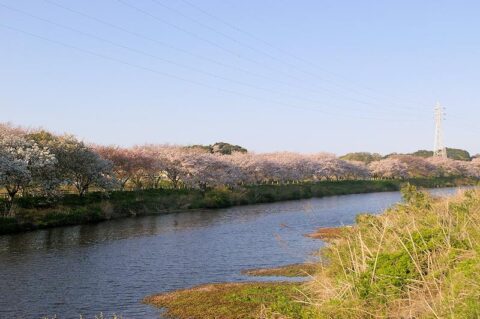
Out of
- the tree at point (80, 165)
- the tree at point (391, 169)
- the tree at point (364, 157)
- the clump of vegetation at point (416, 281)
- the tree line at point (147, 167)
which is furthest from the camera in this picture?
the tree at point (364, 157)

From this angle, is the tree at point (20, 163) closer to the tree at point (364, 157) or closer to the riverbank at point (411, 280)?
the riverbank at point (411, 280)

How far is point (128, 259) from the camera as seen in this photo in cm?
3111

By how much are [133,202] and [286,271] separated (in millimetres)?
39522

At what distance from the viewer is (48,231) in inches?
1750

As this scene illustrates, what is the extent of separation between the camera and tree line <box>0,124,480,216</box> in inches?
1903

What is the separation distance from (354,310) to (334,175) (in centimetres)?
12648

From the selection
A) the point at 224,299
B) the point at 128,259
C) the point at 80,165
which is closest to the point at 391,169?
the point at 80,165

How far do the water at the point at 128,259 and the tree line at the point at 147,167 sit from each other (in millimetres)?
7245

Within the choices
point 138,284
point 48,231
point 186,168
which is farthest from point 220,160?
point 138,284

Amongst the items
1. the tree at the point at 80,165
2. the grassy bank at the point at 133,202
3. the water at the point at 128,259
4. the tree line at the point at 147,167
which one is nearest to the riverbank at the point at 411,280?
the water at the point at 128,259

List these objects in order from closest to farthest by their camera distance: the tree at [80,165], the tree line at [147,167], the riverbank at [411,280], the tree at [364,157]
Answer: the riverbank at [411,280], the tree line at [147,167], the tree at [80,165], the tree at [364,157]

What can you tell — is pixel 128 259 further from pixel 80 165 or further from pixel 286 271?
pixel 80 165

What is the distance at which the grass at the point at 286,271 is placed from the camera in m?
24.9

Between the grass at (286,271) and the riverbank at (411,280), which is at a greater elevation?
the riverbank at (411,280)
